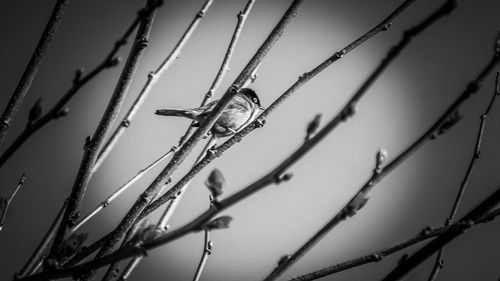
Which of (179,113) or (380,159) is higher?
(179,113)

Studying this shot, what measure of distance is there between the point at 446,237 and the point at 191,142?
603 millimetres

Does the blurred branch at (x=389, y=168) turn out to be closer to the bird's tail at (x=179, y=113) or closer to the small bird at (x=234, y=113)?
the small bird at (x=234, y=113)

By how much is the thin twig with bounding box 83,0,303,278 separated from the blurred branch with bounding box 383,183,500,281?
53 centimetres

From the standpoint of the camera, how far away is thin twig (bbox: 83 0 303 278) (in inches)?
34.3

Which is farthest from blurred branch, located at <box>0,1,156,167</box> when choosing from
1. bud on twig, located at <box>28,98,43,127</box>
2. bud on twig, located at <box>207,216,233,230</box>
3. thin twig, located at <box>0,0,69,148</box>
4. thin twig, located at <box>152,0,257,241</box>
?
thin twig, located at <box>152,0,257,241</box>

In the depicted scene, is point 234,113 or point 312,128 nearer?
point 312,128

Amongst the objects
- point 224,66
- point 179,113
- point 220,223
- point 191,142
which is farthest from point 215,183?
point 179,113

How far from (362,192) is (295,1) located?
1.50 ft

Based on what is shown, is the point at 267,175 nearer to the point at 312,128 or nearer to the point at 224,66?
the point at 312,128

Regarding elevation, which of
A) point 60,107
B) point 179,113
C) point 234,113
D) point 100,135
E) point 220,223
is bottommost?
point 220,223

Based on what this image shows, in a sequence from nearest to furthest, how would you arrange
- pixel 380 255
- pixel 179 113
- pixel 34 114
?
pixel 34 114
pixel 380 255
pixel 179 113

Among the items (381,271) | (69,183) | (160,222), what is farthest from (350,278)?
(160,222)

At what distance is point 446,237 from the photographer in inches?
27.6

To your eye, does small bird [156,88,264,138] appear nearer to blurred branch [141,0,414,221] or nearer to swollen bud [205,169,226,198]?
blurred branch [141,0,414,221]
